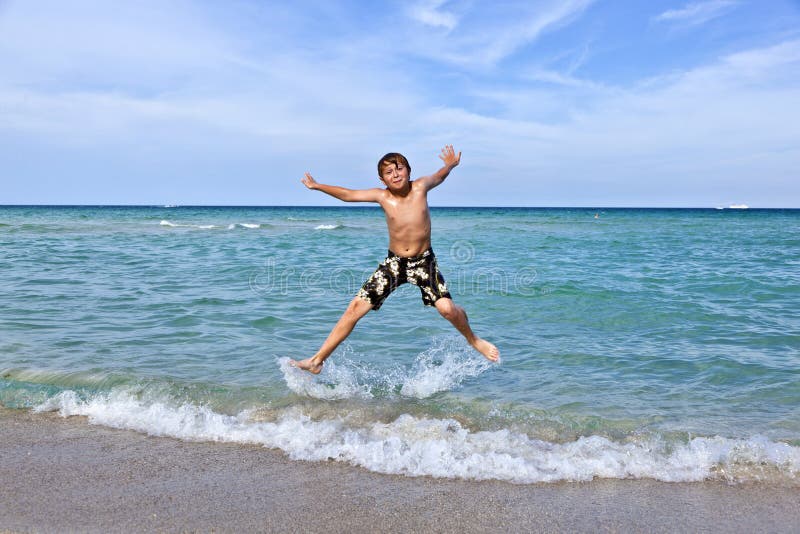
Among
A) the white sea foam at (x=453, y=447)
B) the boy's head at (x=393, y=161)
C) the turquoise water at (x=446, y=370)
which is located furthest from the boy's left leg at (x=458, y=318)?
the boy's head at (x=393, y=161)

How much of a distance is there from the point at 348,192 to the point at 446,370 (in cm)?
244

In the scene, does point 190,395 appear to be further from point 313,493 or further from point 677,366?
point 677,366

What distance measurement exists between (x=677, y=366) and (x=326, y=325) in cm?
474

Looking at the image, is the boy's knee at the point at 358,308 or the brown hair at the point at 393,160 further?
the boy's knee at the point at 358,308

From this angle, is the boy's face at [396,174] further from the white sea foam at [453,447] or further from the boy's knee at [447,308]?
the white sea foam at [453,447]

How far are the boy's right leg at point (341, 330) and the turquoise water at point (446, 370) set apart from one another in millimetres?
303

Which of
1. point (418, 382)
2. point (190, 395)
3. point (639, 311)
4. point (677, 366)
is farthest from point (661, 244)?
point (190, 395)

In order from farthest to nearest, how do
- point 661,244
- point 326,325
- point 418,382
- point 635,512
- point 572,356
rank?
point 661,244 → point 326,325 → point 572,356 → point 418,382 → point 635,512

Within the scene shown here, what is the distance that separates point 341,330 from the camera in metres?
5.77

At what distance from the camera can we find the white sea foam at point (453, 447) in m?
4.24

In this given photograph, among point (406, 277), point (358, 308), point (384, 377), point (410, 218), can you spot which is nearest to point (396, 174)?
point (410, 218)

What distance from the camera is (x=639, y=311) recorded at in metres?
9.93

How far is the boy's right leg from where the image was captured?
18.7 ft

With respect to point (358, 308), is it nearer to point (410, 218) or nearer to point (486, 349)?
point (410, 218)
